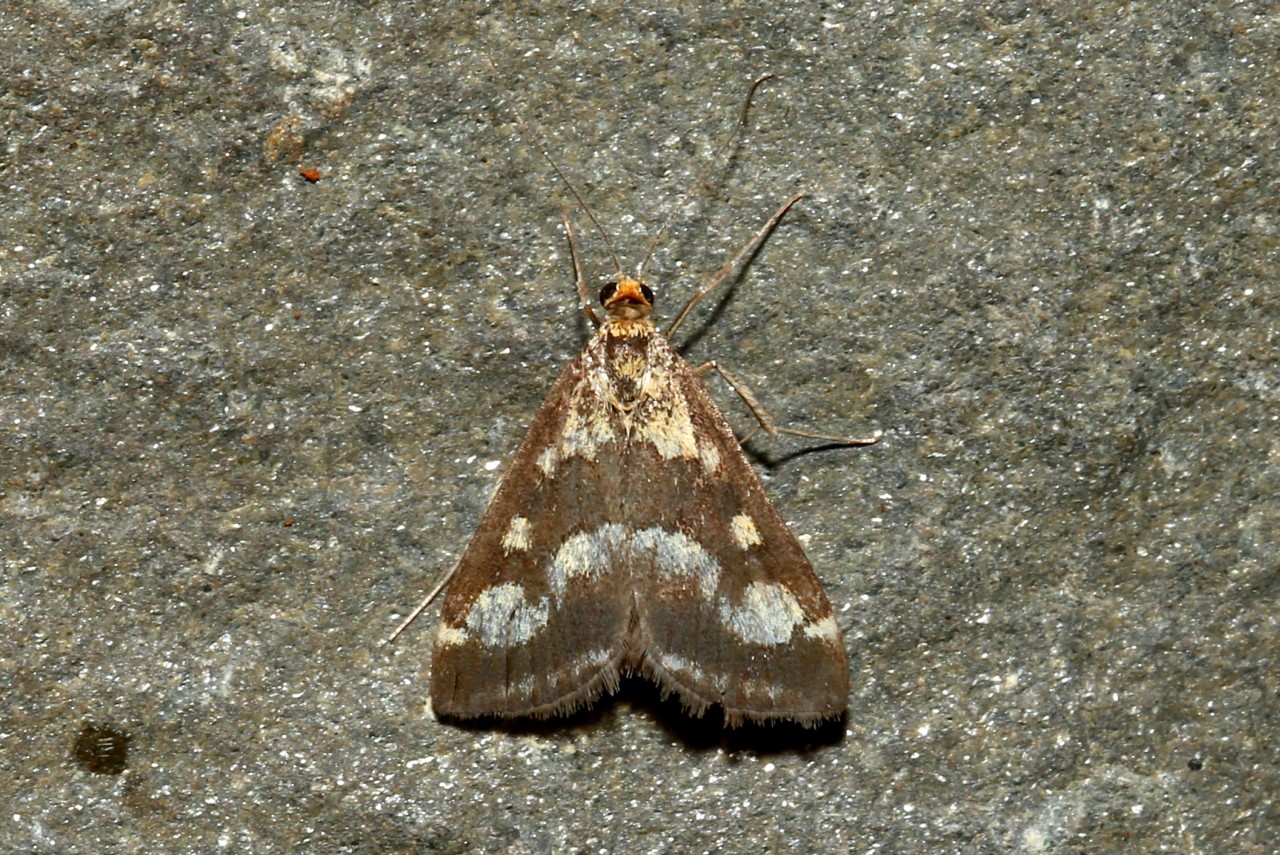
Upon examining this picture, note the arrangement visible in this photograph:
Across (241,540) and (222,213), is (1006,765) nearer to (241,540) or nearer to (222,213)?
(241,540)

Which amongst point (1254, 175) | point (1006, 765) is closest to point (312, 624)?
point (1006, 765)

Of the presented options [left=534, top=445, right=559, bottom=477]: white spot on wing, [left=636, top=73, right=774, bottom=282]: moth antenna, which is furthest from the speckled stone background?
[left=534, top=445, right=559, bottom=477]: white spot on wing

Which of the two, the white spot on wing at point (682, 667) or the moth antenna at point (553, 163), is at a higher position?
the moth antenna at point (553, 163)

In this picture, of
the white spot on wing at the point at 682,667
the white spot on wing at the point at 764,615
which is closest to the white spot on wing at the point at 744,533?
the white spot on wing at the point at 764,615

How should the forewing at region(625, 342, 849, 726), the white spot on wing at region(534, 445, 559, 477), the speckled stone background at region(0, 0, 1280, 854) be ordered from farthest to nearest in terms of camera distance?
the speckled stone background at region(0, 0, 1280, 854)
the white spot on wing at region(534, 445, 559, 477)
the forewing at region(625, 342, 849, 726)

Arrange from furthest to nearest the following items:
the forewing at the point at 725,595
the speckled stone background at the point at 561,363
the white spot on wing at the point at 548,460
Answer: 1. the speckled stone background at the point at 561,363
2. the white spot on wing at the point at 548,460
3. the forewing at the point at 725,595

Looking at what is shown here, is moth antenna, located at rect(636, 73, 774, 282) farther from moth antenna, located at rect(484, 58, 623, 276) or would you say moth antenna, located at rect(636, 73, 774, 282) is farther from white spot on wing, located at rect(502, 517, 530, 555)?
white spot on wing, located at rect(502, 517, 530, 555)

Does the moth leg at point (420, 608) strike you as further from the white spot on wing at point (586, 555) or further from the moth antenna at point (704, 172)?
the moth antenna at point (704, 172)

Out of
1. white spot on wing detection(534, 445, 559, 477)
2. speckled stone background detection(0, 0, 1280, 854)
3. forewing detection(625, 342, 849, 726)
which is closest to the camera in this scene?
forewing detection(625, 342, 849, 726)
